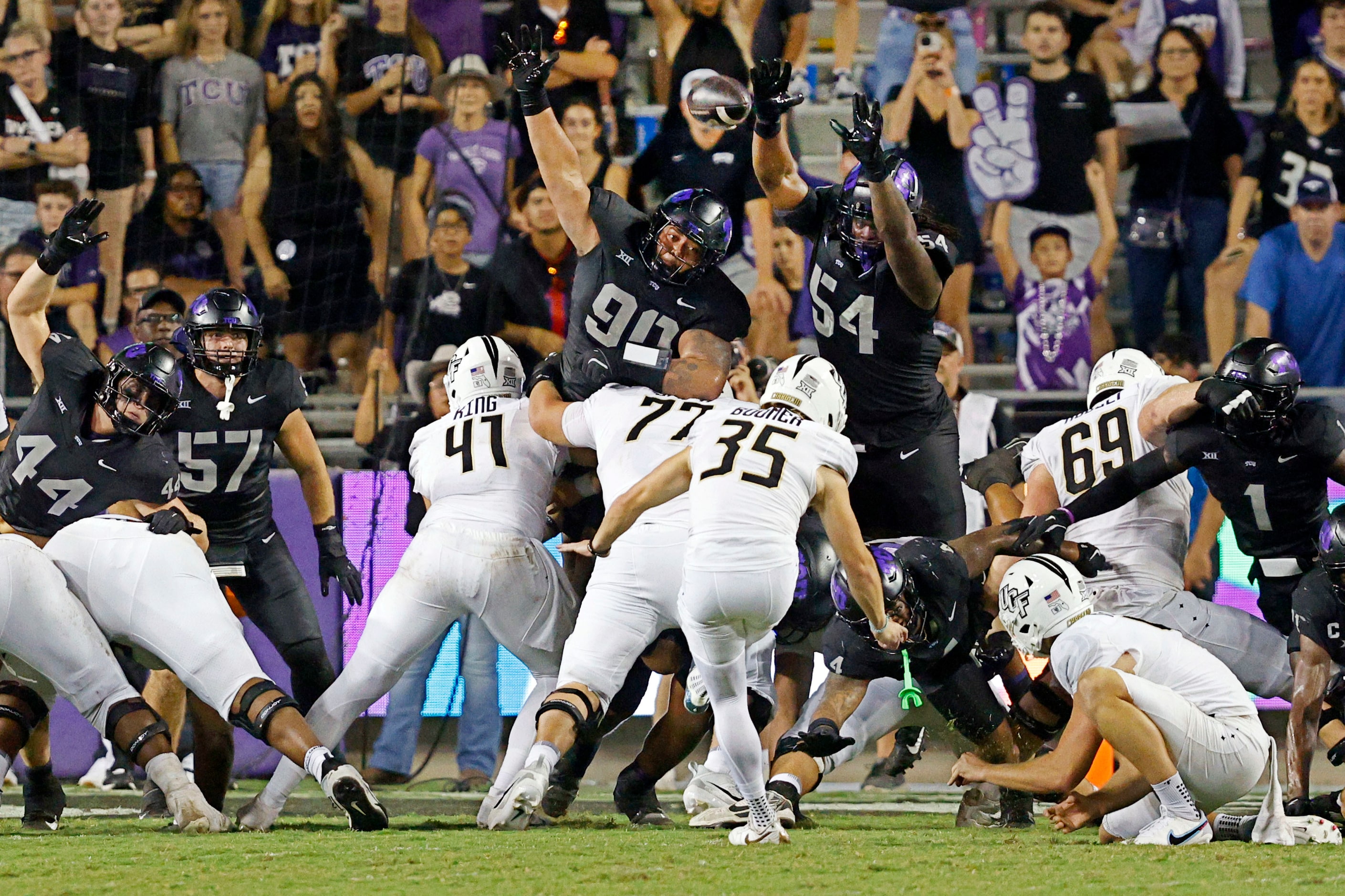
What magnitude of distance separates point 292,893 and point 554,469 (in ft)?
8.95

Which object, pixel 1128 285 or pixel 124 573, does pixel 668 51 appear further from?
pixel 124 573

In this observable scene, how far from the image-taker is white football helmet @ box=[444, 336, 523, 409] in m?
6.88

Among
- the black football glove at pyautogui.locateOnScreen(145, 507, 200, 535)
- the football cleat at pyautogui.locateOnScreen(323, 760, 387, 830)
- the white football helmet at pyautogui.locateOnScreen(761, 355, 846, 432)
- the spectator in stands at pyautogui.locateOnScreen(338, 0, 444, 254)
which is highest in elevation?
the spectator in stands at pyautogui.locateOnScreen(338, 0, 444, 254)

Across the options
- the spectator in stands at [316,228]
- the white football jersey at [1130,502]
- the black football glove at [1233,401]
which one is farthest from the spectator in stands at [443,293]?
the black football glove at [1233,401]

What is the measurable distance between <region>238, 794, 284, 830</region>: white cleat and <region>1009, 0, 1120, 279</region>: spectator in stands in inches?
228

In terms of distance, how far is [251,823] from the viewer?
600cm

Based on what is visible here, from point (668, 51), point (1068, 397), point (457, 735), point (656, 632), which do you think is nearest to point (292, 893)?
point (656, 632)

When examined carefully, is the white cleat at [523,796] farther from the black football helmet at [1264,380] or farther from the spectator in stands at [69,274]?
the spectator in stands at [69,274]

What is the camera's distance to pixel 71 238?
661 centimetres

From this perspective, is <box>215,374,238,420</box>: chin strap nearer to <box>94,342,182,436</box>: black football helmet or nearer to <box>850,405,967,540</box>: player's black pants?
<box>94,342,182,436</box>: black football helmet

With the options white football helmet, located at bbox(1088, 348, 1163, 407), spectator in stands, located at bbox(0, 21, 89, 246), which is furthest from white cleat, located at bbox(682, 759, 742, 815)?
spectator in stands, located at bbox(0, 21, 89, 246)

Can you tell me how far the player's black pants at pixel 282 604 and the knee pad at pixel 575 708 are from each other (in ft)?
4.27

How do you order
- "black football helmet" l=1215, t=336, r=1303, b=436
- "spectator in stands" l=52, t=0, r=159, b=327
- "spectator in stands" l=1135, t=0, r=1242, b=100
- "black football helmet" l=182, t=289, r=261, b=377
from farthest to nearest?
"spectator in stands" l=1135, t=0, r=1242, b=100 → "spectator in stands" l=52, t=0, r=159, b=327 → "black football helmet" l=182, t=289, r=261, b=377 → "black football helmet" l=1215, t=336, r=1303, b=436

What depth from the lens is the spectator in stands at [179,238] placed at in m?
9.81
